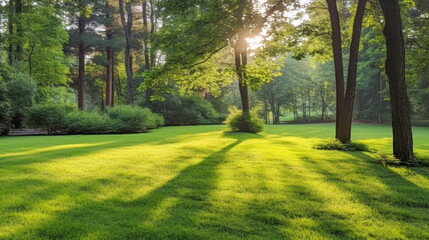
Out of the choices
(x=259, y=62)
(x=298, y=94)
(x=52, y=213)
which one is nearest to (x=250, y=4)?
(x=259, y=62)

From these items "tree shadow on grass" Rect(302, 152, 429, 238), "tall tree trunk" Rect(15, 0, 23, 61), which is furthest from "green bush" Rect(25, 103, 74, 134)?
"tree shadow on grass" Rect(302, 152, 429, 238)

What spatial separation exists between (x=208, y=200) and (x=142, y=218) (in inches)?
41.6

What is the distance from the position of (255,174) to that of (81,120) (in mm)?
15646

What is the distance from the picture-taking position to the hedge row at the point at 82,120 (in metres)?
17.5

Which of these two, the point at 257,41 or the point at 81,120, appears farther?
the point at 81,120

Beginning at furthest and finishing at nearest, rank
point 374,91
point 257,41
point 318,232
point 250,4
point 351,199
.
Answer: point 374,91
point 257,41
point 250,4
point 351,199
point 318,232

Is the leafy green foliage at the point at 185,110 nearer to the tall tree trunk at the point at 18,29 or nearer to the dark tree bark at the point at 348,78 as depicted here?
the tall tree trunk at the point at 18,29

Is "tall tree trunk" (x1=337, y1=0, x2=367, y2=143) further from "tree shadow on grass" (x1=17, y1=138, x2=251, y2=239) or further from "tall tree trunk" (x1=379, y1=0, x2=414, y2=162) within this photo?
"tree shadow on grass" (x1=17, y1=138, x2=251, y2=239)

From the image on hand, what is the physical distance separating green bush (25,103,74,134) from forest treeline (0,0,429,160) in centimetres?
86

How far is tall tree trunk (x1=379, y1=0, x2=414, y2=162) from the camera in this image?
7.00m

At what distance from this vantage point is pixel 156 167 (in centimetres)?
616

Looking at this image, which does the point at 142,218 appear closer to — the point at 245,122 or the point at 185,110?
the point at 245,122

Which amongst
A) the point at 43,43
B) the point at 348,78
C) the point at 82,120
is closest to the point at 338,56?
the point at 348,78

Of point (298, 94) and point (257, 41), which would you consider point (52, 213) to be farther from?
point (298, 94)
